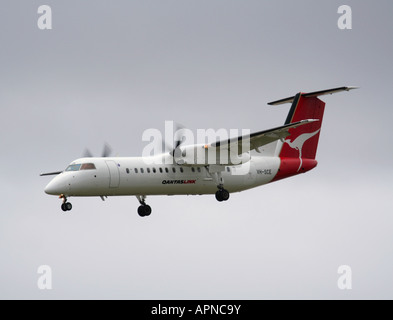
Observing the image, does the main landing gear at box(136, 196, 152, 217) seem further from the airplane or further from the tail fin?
the tail fin

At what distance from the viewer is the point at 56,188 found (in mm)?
36219

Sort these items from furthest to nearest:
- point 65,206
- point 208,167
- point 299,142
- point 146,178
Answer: point 299,142 < point 208,167 < point 146,178 < point 65,206

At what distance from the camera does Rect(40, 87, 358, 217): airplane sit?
36781mm

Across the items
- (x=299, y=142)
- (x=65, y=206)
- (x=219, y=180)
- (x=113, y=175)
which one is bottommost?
(x=65, y=206)

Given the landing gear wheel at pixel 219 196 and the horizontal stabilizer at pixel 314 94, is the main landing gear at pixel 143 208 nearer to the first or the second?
the landing gear wheel at pixel 219 196

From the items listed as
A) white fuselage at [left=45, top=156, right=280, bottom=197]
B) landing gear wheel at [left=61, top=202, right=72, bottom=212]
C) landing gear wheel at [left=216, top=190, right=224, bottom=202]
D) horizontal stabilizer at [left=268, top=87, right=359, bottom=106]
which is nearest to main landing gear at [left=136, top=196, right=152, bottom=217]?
white fuselage at [left=45, top=156, right=280, bottom=197]

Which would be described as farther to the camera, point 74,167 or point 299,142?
point 299,142

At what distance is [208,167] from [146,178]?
3338 millimetres

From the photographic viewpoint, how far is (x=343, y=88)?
39.4m

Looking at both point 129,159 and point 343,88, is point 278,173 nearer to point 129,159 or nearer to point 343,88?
point 343,88

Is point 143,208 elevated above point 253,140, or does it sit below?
below

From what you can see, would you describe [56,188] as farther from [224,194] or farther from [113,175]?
[224,194]

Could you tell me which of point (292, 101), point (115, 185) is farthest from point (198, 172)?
point (292, 101)

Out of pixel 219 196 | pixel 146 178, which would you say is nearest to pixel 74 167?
pixel 146 178
